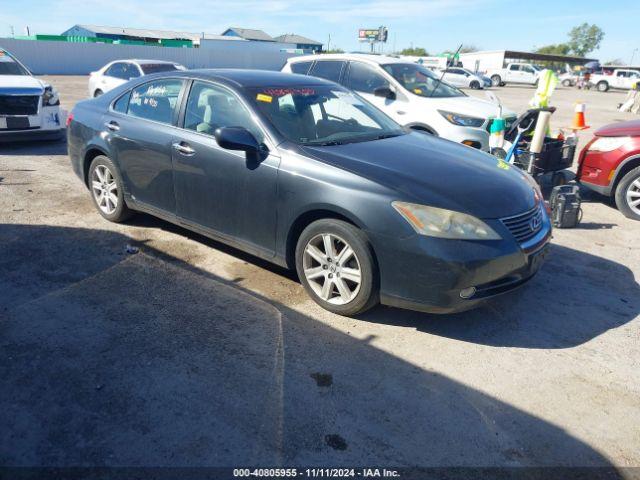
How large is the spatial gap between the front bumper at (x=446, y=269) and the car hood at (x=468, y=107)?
4.66m

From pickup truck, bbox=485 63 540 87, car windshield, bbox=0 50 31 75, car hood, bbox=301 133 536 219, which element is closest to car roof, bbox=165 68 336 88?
car hood, bbox=301 133 536 219

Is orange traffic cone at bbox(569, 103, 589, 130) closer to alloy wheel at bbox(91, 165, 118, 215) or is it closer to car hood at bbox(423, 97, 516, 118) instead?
car hood at bbox(423, 97, 516, 118)

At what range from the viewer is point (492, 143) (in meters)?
7.26

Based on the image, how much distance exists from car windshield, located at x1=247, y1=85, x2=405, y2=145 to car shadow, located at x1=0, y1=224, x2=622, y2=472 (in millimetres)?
1411

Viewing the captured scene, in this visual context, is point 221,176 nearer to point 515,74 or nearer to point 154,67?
point 154,67

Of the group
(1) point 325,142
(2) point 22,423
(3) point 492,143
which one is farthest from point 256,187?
(3) point 492,143

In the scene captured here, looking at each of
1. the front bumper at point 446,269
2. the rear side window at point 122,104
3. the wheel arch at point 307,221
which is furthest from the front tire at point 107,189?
the front bumper at point 446,269

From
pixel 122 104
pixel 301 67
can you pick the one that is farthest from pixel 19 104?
pixel 301 67

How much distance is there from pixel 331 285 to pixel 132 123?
2.68 metres

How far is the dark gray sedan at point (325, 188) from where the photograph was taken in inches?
134

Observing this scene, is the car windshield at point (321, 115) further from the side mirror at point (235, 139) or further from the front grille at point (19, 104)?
the front grille at point (19, 104)

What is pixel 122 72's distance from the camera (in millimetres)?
13492

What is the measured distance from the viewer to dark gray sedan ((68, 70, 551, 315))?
11.2ft

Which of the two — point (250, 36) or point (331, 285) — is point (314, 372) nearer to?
point (331, 285)
